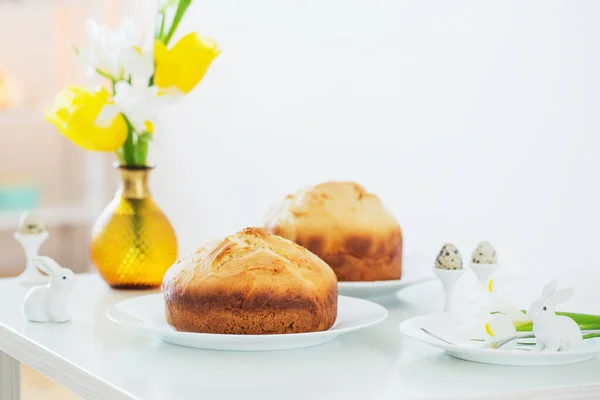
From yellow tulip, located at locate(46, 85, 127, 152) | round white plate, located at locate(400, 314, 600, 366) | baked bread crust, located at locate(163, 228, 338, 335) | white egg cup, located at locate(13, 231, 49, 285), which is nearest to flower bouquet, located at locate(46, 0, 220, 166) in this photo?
yellow tulip, located at locate(46, 85, 127, 152)

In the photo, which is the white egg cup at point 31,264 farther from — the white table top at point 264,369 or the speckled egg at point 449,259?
the speckled egg at point 449,259

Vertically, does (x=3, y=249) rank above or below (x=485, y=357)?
below

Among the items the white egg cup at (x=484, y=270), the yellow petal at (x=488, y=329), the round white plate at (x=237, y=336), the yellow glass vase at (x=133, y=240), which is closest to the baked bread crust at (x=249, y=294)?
the round white plate at (x=237, y=336)

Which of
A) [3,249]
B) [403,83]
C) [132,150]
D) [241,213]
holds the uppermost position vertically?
[403,83]

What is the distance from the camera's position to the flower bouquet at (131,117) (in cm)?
131

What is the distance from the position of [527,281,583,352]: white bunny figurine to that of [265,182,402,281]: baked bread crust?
40 centimetres

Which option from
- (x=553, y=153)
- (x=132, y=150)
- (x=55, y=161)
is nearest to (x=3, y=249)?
(x=55, y=161)

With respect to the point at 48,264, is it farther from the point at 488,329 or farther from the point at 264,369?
the point at 488,329

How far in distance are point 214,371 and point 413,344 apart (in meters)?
0.23

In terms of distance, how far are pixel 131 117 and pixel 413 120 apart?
0.85m

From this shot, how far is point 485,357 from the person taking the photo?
82 cm

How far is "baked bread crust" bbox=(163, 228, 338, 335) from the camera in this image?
0.88 m

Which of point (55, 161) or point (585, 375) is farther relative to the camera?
point (55, 161)

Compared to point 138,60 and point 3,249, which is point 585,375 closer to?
point 138,60
